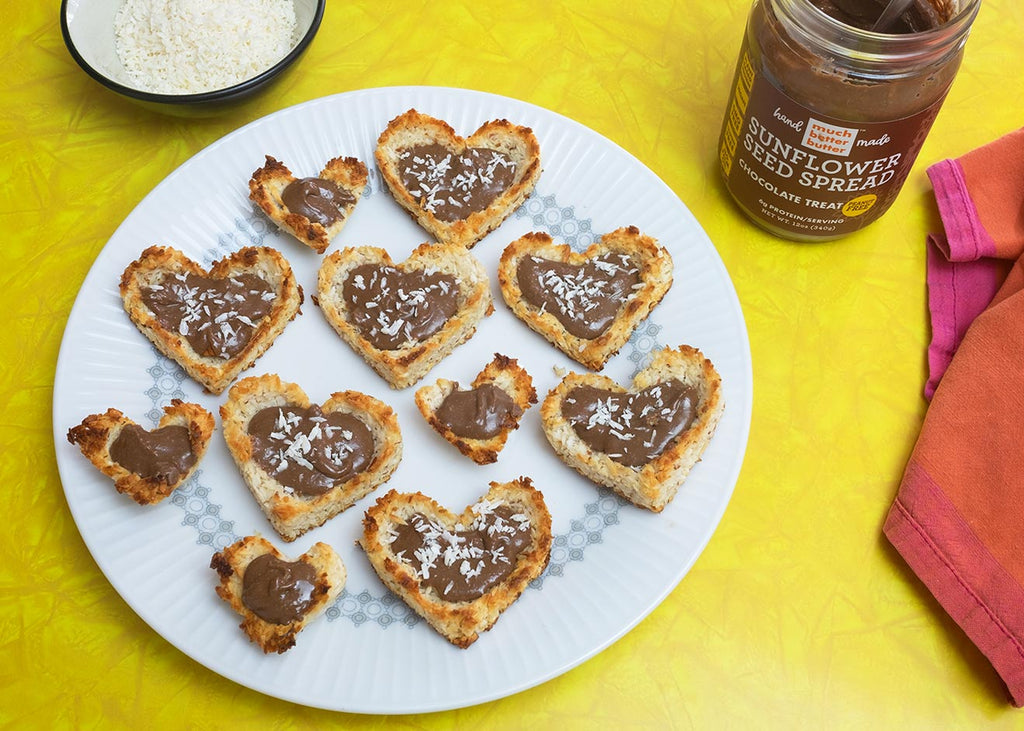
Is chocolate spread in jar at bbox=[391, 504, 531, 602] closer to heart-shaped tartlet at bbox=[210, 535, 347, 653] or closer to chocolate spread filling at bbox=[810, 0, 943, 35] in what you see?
heart-shaped tartlet at bbox=[210, 535, 347, 653]

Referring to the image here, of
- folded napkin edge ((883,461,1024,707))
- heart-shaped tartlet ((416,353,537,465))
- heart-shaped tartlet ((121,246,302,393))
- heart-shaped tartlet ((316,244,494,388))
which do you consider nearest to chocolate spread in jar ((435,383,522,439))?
heart-shaped tartlet ((416,353,537,465))

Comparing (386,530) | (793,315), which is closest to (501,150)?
(793,315)

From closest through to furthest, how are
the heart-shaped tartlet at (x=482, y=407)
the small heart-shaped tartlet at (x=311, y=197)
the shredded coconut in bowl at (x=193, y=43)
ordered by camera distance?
the heart-shaped tartlet at (x=482, y=407) → the small heart-shaped tartlet at (x=311, y=197) → the shredded coconut in bowl at (x=193, y=43)

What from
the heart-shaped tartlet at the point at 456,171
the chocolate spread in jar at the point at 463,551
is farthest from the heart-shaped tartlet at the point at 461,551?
the heart-shaped tartlet at the point at 456,171

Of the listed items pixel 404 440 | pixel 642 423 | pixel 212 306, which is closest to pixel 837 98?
pixel 642 423

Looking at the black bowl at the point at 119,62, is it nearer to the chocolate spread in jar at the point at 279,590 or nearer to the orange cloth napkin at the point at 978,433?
the chocolate spread in jar at the point at 279,590

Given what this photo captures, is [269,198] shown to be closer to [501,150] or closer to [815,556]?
[501,150]
